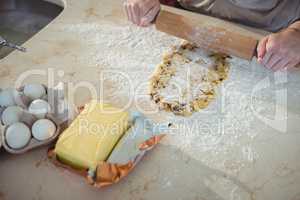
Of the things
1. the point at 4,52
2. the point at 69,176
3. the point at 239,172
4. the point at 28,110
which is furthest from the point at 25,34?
the point at 239,172

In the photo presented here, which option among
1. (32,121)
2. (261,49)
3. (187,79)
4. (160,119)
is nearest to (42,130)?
(32,121)

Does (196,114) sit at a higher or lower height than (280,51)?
lower

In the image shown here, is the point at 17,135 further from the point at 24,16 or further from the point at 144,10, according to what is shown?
the point at 24,16

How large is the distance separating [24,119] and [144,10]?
46 centimetres

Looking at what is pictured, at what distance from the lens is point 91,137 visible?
70 centimetres

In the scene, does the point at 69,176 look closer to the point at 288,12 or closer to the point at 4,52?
the point at 4,52

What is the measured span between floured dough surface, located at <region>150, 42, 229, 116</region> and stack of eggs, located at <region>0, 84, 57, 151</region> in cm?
27

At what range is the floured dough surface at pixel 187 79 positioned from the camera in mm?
866

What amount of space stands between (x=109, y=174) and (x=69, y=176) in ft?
0.31

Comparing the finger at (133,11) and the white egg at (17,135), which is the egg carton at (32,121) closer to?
the white egg at (17,135)

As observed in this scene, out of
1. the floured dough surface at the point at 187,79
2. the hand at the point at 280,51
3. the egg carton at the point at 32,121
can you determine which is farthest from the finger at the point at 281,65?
the egg carton at the point at 32,121

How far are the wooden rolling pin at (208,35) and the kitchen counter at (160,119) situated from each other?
5 cm

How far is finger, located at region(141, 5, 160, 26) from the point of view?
101cm

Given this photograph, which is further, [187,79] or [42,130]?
[187,79]
